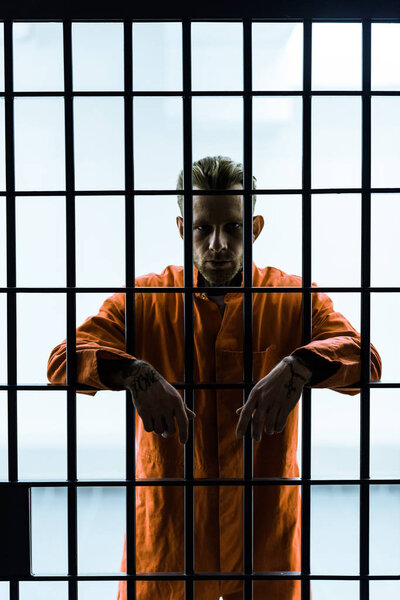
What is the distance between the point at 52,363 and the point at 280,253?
16.5 ft

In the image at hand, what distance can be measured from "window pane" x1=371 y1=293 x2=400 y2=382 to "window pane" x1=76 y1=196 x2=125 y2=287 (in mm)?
2729

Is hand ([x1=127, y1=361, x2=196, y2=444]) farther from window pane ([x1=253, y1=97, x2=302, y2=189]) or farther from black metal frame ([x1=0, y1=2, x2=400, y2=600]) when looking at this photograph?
window pane ([x1=253, y1=97, x2=302, y2=189])

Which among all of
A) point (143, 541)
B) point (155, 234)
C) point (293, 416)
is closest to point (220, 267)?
point (293, 416)

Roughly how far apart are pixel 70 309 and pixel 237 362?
1.95 feet

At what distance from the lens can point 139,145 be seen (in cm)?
542

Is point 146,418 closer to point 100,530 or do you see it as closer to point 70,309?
point 70,309

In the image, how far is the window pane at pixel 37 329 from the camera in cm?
579

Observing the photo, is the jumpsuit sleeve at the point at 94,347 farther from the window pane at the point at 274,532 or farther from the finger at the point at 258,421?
the window pane at the point at 274,532

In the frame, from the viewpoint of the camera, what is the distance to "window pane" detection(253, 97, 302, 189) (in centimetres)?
578

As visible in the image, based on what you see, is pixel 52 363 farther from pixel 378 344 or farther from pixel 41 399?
pixel 378 344

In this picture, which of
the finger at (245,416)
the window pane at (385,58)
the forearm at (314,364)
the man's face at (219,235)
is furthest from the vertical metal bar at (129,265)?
the window pane at (385,58)

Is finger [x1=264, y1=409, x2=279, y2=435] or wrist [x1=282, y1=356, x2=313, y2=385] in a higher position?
wrist [x1=282, y1=356, x2=313, y2=385]

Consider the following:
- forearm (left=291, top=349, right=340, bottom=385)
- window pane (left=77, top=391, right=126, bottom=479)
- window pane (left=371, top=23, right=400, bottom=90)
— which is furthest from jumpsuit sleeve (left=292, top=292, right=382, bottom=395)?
window pane (left=77, top=391, right=126, bottom=479)

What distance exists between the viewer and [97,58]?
15.6 ft
